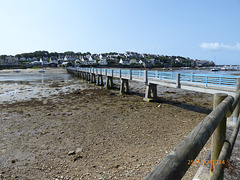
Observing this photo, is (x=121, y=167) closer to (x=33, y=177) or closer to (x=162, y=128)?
(x=33, y=177)

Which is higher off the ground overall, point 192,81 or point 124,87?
point 192,81

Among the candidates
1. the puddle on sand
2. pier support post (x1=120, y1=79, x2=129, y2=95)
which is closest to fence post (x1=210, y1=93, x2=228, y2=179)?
pier support post (x1=120, y1=79, x2=129, y2=95)

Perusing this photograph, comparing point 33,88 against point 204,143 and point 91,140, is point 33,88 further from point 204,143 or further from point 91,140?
point 204,143

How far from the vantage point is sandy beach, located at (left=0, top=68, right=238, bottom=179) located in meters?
5.55

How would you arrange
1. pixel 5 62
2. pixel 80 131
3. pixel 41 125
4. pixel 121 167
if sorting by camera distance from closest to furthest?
pixel 121 167 < pixel 80 131 < pixel 41 125 < pixel 5 62

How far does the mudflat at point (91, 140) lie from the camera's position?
218 inches

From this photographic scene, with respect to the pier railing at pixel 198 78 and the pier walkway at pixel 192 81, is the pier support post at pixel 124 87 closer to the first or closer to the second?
the pier walkway at pixel 192 81

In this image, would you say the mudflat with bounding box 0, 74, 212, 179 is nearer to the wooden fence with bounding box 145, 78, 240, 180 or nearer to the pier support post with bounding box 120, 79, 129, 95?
the wooden fence with bounding box 145, 78, 240, 180

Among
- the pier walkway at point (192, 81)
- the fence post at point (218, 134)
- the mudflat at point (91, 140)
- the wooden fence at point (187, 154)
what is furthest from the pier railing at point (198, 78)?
the wooden fence at point (187, 154)

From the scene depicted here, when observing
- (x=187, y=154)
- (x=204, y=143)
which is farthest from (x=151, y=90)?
(x=187, y=154)

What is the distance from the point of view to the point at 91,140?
25.5 ft

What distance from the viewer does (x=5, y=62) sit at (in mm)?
123938

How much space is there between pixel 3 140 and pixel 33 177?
4.12m

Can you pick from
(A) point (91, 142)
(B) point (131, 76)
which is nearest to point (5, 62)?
(B) point (131, 76)
